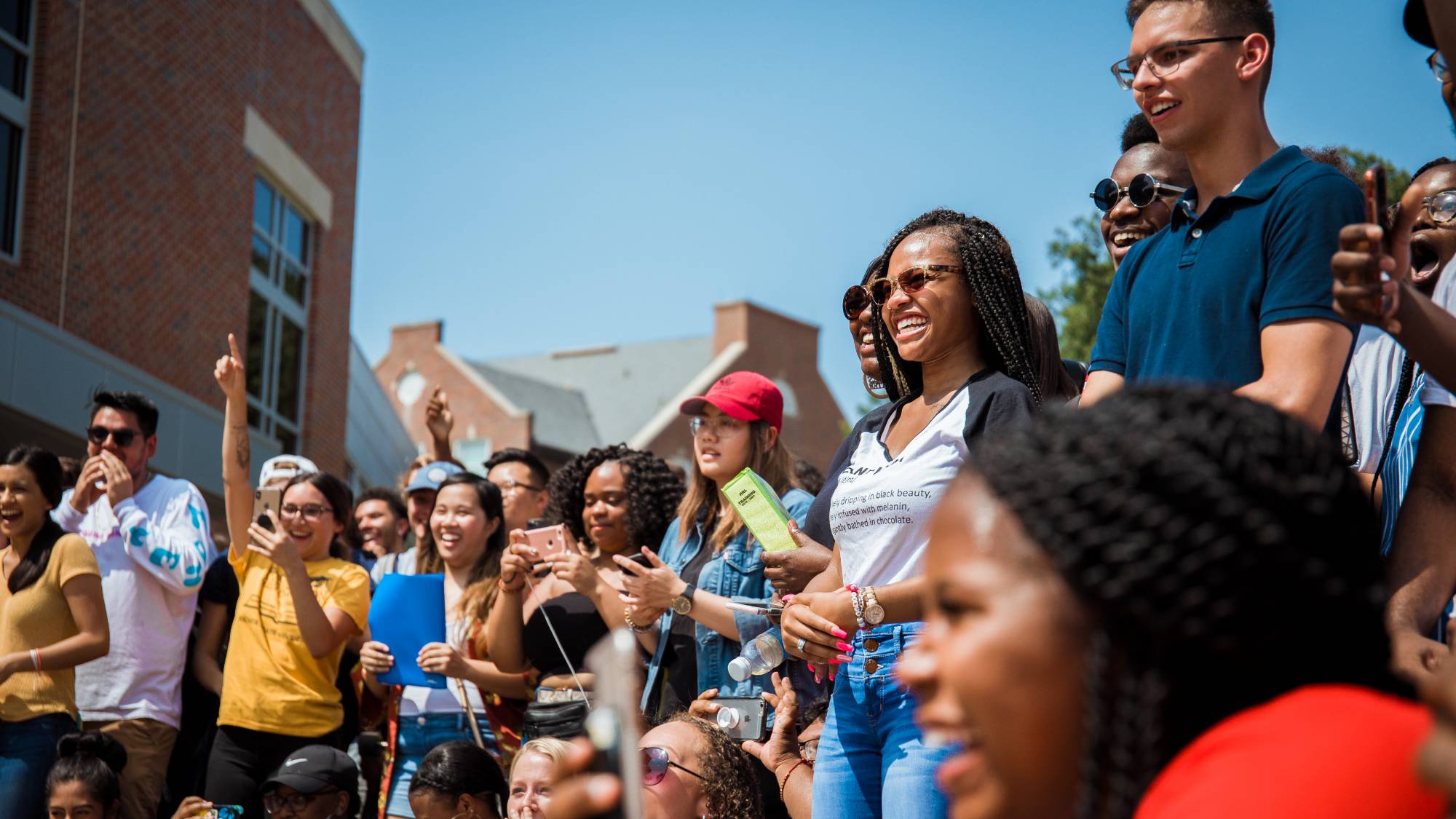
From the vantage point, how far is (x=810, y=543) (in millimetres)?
4180

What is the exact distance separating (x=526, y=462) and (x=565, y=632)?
70.0 inches

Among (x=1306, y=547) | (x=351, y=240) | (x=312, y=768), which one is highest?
(x=351, y=240)

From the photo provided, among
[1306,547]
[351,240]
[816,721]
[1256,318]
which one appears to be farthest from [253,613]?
[351,240]

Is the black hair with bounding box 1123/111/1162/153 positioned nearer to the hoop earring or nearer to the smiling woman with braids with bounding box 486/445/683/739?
the hoop earring

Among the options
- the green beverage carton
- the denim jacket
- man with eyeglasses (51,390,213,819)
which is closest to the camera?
the green beverage carton

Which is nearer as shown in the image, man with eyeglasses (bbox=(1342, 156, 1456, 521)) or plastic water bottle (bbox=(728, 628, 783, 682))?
man with eyeglasses (bbox=(1342, 156, 1456, 521))

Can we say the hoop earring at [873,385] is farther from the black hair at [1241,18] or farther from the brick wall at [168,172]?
the brick wall at [168,172]

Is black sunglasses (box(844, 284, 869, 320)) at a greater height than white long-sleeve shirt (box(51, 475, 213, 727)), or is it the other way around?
black sunglasses (box(844, 284, 869, 320))

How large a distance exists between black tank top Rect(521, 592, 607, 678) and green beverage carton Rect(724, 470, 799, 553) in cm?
163

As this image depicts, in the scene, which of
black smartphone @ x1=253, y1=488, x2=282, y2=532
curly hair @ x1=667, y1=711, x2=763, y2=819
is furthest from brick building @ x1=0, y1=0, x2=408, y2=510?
curly hair @ x1=667, y1=711, x2=763, y2=819

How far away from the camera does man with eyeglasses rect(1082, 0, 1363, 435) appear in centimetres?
273

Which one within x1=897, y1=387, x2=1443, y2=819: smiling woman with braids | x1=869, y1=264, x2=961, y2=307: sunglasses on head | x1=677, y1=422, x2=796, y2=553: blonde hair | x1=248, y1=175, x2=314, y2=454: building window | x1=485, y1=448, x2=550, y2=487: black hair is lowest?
x1=897, y1=387, x2=1443, y2=819: smiling woman with braids

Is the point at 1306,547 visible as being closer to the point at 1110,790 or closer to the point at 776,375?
the point at 1110,790

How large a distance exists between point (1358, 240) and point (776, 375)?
4065 cm
